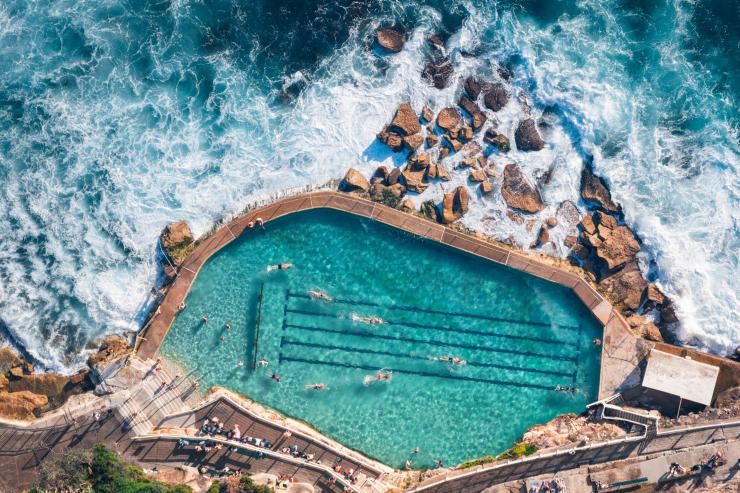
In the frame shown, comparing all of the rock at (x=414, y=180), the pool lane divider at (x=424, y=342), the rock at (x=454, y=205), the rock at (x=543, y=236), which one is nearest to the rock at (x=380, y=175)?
the rock at (x=414, y=180)

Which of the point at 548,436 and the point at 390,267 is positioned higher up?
the point at 390,267

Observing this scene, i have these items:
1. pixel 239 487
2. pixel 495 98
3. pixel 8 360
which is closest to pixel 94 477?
pixel 239 487

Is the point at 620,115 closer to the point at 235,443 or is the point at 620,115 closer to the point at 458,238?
the point at 458,238

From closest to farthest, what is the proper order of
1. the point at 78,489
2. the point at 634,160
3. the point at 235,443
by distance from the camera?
the point at 78,489 < the point at 235,443 < the point at 634,160

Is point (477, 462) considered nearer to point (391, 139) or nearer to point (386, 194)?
point (386, 194)

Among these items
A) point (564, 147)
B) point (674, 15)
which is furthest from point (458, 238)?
point (674, 15)

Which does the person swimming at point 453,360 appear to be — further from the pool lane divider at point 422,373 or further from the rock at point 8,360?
the rock at point 8,360

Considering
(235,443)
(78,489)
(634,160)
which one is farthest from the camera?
(634,160)

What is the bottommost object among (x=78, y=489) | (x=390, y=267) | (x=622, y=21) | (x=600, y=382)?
(x=78, y=489)
